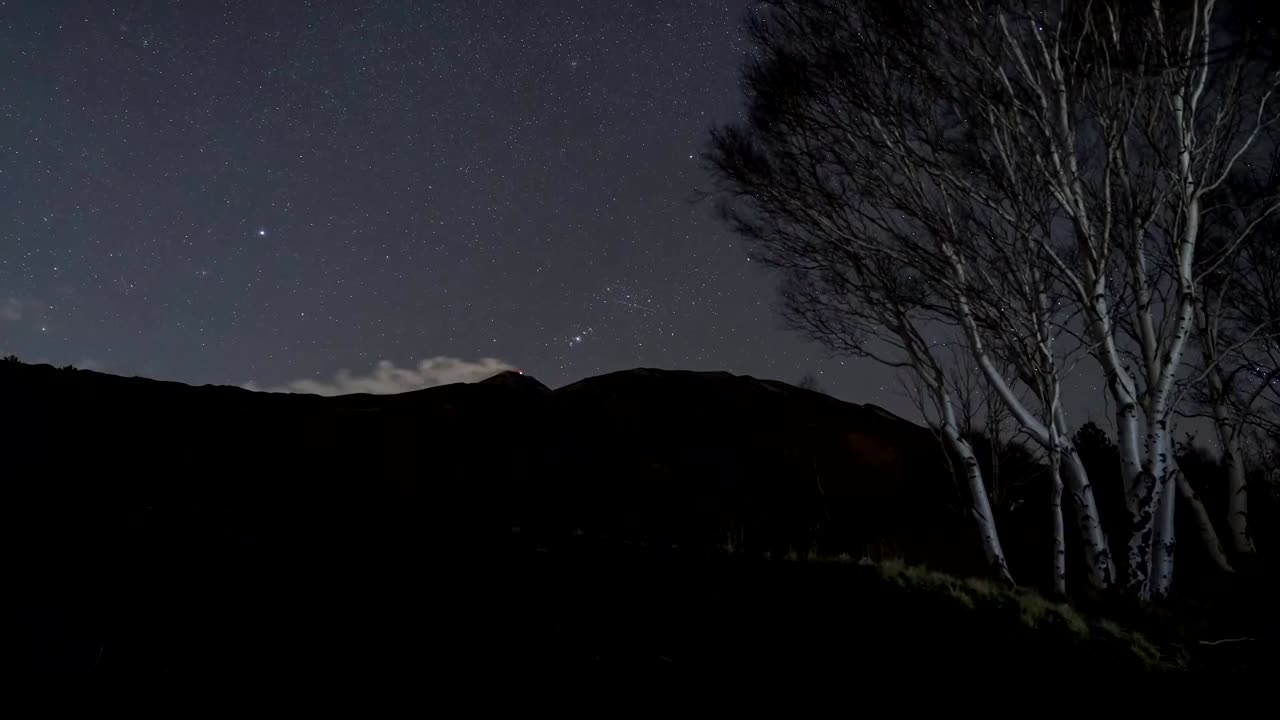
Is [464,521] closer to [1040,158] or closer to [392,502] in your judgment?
[392,502]

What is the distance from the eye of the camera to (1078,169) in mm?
7062

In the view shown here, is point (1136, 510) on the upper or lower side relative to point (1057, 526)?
upper

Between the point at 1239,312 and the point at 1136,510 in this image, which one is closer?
the point at 1136,510

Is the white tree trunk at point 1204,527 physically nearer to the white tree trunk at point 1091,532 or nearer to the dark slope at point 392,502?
the dark slope at point 392,502

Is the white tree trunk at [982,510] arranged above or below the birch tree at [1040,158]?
below

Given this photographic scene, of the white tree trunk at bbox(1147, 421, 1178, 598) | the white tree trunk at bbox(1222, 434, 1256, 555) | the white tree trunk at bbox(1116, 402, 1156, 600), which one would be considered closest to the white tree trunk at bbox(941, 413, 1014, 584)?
the white tree trunk at bbox(1116, 402, 1156, 600)

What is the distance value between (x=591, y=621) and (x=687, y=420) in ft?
40.8

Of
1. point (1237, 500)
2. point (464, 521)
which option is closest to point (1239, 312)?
point (1237, 500)

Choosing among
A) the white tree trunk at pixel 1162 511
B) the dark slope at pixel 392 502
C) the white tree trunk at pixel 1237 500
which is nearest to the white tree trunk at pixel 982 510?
the white tree trunk at pixel 1162 511

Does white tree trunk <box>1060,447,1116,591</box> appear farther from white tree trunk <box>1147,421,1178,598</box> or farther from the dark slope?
the dark slope

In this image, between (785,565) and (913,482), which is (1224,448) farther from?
(785,565)

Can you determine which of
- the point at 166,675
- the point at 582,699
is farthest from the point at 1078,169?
the point at 166,675

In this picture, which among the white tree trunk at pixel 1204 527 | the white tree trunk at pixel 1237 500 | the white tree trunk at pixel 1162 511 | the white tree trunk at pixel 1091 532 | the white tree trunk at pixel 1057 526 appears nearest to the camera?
the white tree trunk at pixel 1162 511

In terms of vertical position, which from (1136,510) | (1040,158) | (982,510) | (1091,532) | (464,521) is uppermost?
(1040,158)
